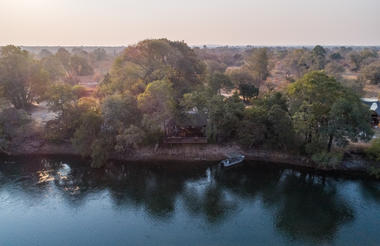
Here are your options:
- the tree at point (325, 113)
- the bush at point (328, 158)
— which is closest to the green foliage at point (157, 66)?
the tree at point (325, 113)

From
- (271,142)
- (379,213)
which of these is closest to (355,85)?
(271,142)

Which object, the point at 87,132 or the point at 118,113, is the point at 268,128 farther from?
the point at 87,132

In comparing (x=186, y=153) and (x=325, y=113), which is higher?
(x=325, y=113)

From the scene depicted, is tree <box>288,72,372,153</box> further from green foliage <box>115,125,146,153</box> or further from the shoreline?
green foliage <box>115,125,146,153</box>

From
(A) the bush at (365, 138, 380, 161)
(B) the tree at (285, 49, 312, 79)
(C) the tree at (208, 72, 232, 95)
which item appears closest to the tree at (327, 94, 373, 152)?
(A) the bush at (365, 138, 380, 161)

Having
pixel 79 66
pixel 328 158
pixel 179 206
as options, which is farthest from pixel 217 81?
pixel 79 66
